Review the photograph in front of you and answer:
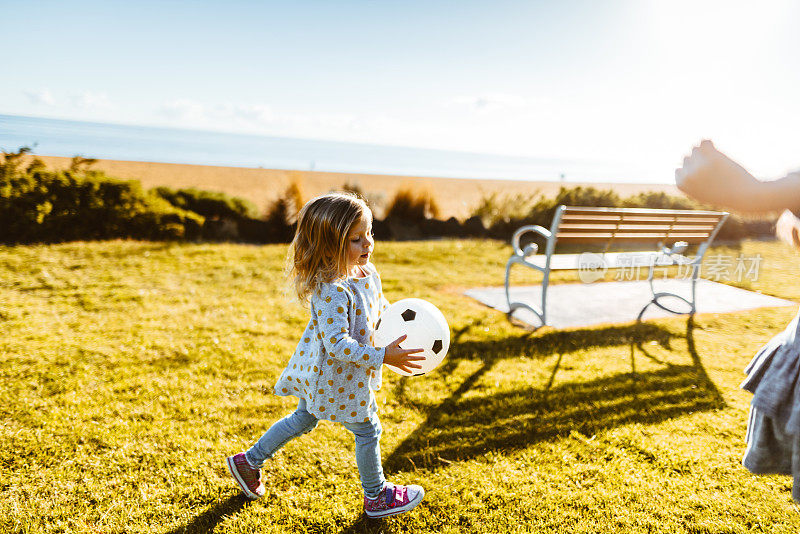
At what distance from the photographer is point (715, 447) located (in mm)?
3441

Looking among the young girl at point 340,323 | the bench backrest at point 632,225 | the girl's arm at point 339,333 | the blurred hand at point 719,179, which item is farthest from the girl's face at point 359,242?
the bench backrest at point 632,225

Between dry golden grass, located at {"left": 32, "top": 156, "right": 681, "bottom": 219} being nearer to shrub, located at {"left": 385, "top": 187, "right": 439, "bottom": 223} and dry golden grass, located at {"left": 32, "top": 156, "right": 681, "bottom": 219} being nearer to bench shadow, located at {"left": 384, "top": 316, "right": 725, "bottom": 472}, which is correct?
shrub, located at {"left": 385, "top": 187, "right": 439, "bottom": 223}

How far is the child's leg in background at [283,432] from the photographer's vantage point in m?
2.59

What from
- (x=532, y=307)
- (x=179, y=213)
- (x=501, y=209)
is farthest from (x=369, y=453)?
(x=501, y=209)

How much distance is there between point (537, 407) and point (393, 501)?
162 cm

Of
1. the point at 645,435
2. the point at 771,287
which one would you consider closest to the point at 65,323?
the point at 645,435

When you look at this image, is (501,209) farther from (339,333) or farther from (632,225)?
(339,333)

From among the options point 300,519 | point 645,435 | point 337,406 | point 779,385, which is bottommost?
point 300,519

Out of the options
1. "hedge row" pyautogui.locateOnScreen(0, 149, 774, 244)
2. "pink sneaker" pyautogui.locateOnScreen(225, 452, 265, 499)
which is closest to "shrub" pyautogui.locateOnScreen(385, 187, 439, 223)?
"hedge row" pyautogui.locateOnScreen(0, 149, 774, 244)

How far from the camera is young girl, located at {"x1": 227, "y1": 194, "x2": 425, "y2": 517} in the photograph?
2.21m

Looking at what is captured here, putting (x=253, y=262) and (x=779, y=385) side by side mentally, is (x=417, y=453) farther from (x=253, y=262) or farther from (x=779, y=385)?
(x=253, y=262)

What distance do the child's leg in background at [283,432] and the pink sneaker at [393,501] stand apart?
496 millimetres

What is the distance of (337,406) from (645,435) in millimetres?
2364

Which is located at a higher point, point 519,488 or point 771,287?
point 771,287
